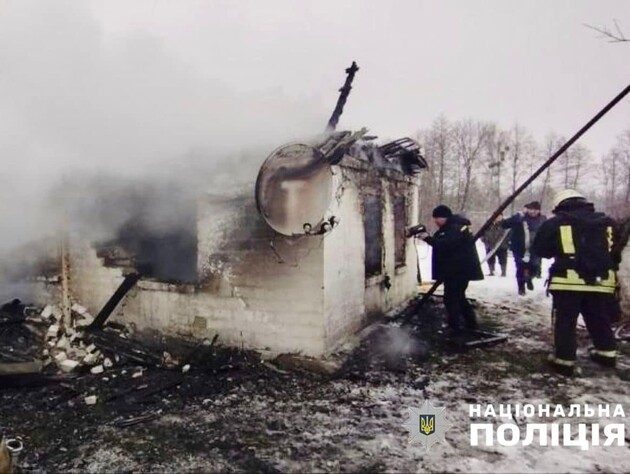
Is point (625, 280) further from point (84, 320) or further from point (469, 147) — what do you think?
point (469, 147)

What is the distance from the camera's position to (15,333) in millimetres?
6672

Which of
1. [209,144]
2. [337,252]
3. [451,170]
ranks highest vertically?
[451,170]

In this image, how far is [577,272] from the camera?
5.16m

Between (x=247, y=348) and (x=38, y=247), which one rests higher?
(x=38, y=247)

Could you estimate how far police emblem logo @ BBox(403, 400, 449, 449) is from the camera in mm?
3842

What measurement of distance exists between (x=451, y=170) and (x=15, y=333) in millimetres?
43512

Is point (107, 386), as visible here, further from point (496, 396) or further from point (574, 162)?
point (574, 162)

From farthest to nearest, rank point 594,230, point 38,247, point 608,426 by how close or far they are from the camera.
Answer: point 38,247 → point 594,230 → point 608,426

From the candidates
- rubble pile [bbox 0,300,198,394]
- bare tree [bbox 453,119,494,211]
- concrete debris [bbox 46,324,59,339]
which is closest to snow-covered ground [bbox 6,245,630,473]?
rubble pile [bbox 0,300,198,394]

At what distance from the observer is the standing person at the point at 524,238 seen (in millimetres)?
9758

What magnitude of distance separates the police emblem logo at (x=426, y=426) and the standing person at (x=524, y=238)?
6.49m

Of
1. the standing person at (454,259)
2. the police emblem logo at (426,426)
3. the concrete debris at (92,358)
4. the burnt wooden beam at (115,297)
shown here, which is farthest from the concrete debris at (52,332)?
the standing person at (454,259)

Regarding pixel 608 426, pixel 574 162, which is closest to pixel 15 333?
pixel 608 426

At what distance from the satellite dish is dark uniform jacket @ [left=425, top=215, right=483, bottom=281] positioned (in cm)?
242
